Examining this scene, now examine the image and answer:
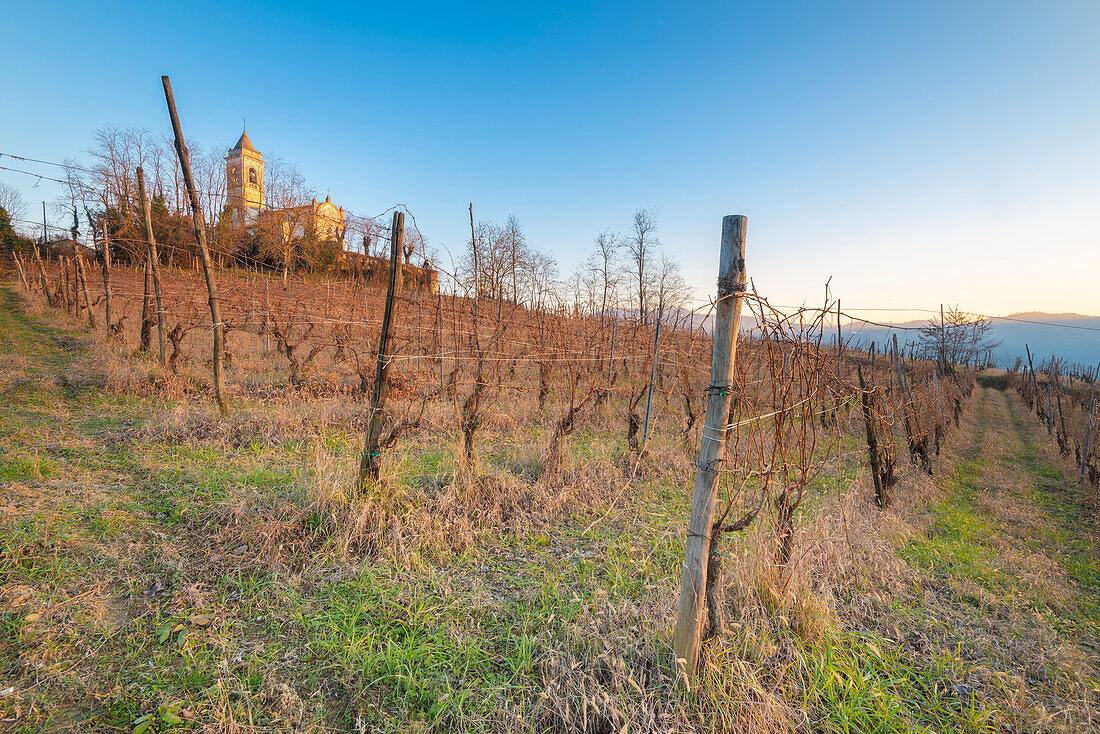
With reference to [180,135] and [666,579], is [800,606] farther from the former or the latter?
[180,135]

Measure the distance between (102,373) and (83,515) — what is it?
595 centimetres

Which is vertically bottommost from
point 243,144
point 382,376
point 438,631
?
point 438,631

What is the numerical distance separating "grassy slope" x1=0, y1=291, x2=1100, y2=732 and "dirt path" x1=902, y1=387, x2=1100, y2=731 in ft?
0.07

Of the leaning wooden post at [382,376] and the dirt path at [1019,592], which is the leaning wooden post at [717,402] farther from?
the leaning wooden post at [382,376]

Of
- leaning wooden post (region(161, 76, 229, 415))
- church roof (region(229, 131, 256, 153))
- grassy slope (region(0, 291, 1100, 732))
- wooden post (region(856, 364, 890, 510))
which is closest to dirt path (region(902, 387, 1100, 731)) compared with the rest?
grassy slope (region(0, 291, 1100, 732))

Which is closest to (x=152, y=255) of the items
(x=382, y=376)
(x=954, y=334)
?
(x=382, y=376)

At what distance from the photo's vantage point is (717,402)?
1.87m

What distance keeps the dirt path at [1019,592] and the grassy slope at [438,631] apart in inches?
0.9

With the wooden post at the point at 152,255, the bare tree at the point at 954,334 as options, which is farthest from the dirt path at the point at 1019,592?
the bare tree at the point at 954,334

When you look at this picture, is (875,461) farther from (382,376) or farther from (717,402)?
(382,376)

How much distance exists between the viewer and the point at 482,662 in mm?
2215

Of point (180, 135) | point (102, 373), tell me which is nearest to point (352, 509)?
point (180, 135)

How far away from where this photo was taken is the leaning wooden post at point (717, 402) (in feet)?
6.12

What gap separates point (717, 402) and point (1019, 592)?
156 inches
